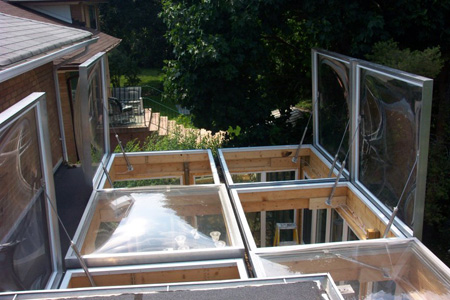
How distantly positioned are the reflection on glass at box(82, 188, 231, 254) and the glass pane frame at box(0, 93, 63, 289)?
0.43 metres

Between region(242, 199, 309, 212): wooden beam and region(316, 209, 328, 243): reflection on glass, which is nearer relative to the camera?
region(242, 199, 309, 212): wooden beam

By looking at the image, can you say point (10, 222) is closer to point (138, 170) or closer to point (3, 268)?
point (3, 268)

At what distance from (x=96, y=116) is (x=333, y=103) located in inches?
132

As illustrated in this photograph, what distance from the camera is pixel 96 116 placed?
5980 millimetres

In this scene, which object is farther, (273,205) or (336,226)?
(336,226)

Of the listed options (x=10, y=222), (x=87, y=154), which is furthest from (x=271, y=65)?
(x=10, y=222)

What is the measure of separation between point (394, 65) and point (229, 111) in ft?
10.6

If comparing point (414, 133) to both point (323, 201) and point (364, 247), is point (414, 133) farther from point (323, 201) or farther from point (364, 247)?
point (323, 201)

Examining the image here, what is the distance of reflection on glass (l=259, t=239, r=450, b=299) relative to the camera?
3775mm

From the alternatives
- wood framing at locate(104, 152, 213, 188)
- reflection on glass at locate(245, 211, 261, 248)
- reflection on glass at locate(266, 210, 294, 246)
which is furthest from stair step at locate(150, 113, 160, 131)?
wood framing at locate(104, 152, 213, 188)

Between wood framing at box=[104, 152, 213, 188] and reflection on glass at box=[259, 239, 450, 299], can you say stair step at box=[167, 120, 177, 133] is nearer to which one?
wood framing at box=[104, 152, 213, 188]

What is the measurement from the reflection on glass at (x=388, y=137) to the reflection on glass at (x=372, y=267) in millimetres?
474

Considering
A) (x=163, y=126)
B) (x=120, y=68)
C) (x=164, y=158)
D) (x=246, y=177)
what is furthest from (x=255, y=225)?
(x=120, y=68)

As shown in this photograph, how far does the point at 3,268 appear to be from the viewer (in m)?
2.83
